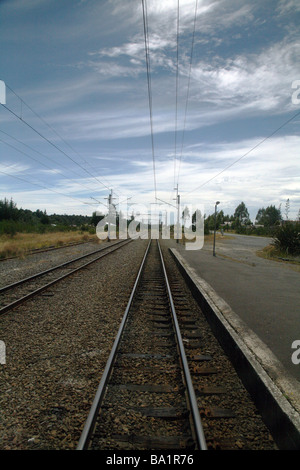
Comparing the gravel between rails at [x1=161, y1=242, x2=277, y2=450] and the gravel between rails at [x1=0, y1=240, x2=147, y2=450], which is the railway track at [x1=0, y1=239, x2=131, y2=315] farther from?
the gravel between rails at [x1=161, y1=242, x2=277, y2=450]

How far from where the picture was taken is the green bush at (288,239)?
1986cm

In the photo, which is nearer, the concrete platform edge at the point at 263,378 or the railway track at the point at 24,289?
the concrete platform edge at the point at 263,378

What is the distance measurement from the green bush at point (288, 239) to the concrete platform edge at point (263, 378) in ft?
51.0

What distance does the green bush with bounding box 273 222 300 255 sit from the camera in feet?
65.2

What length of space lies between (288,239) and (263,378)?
18.5 m

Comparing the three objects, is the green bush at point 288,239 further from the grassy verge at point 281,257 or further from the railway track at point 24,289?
the railway track at point 24,289

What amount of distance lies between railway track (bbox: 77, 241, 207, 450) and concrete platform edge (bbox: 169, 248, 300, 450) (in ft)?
2.54

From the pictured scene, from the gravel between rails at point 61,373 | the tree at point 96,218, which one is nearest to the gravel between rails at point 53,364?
the gravel between rails at point 61,373

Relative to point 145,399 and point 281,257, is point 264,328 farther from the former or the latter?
point 281,257

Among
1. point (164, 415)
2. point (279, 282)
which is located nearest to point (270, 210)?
point (279, 282)

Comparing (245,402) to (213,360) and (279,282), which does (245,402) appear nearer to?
(213,360)

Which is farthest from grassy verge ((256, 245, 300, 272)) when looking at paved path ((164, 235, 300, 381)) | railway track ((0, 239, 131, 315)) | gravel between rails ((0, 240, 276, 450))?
railway track ((0, 239, 131, 315))

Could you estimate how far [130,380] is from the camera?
13.2 feet
